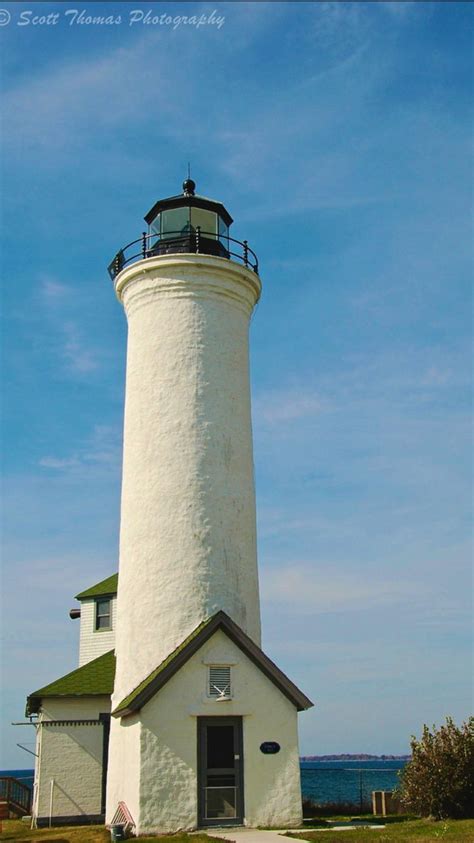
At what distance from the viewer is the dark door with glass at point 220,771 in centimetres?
1784

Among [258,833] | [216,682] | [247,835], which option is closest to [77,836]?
[247,835]

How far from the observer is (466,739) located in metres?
19.7

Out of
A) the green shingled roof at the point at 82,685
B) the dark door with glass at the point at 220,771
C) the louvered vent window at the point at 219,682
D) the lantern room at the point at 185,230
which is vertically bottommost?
the dark door with glass at the point at 220,771

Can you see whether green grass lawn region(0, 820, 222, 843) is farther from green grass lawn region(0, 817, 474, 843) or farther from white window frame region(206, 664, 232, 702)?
white window frame region(206, 664, 232, 702)

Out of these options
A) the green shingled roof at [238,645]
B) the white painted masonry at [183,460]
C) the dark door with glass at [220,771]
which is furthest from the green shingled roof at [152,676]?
the dark door with glass at [220,771]

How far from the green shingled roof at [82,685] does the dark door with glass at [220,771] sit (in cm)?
584

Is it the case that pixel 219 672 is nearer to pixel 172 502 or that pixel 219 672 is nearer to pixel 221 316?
pixel 172 502

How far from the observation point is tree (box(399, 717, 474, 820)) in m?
19.3

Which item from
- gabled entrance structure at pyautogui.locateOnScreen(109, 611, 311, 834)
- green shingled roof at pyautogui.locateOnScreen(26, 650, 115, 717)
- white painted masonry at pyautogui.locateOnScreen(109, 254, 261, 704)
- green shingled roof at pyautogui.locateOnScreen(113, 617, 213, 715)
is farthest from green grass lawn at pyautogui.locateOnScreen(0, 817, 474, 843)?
green shingled roof at pyautogui.locateOnScreen(26, 650, 115, 717)

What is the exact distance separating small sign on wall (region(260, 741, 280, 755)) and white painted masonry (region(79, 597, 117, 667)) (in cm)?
955

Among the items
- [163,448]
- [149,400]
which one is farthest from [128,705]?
[149,400]

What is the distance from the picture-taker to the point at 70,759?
23.0 meters

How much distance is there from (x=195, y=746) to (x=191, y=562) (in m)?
4.07

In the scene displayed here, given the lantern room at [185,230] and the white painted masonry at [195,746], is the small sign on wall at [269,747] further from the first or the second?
the lantern room at [185,230]
